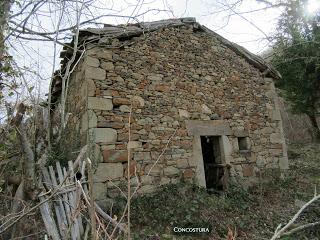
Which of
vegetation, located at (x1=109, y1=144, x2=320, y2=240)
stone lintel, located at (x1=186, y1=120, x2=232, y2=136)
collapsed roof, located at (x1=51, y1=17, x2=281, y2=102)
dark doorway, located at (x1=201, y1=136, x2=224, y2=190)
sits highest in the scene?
collapsed roof, located at (x1=51, y1=17, x2=281, y2=102)

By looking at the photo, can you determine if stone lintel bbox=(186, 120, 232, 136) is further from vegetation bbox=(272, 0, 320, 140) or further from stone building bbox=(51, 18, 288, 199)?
vegetation bbox=(272, 0, 320, 140)

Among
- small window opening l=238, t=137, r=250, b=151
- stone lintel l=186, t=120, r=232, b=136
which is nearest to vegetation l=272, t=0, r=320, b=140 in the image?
small window opening l=238, t=137, r=250, b=151

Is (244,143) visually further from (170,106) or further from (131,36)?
(131,36)

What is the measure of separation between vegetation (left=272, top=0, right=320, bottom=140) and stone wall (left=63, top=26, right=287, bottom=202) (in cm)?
316

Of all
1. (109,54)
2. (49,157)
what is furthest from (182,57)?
(49,157)

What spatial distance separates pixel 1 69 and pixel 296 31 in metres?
9.07

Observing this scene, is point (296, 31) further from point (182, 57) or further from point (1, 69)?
point (1, 69)

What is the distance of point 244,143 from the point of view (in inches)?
259

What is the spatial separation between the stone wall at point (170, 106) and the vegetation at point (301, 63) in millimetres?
3160

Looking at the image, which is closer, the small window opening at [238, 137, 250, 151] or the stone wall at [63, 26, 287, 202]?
the stone wall at [63, 26, 287, 202]

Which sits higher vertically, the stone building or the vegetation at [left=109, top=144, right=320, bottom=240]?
the stone building

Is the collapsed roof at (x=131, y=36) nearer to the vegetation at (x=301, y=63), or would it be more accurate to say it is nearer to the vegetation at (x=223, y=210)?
the vegetation at (x=301, y=63)

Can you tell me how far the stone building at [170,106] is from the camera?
4840mm

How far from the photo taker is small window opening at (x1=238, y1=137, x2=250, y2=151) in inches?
256
